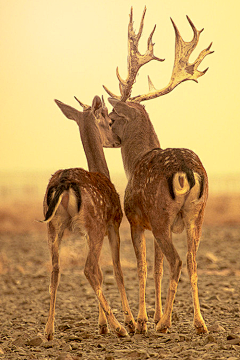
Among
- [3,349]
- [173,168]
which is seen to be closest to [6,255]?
[3,349]

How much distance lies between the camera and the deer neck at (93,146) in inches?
272

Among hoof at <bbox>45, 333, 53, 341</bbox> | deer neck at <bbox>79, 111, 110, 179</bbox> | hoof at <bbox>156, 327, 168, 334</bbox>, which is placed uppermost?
deer neck at <bbox>79, 111, 110, 179</bbox>

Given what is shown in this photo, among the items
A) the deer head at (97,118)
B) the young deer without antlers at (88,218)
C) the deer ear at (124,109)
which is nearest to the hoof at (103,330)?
the young deer without antlers at (88,218)

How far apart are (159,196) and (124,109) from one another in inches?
82.8

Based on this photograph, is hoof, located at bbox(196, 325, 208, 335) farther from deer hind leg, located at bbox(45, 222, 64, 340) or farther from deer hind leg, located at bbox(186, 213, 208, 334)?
deer hind leg, located at bbox(45, 222, 64, 340)

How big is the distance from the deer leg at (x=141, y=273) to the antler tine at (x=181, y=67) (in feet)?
8.41

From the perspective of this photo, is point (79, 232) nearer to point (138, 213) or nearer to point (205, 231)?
point (138, 213)

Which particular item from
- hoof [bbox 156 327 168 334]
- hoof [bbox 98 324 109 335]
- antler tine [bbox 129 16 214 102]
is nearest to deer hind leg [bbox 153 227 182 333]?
hoof [bbox 156 327 168 334]

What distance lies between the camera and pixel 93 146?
22.8 feet

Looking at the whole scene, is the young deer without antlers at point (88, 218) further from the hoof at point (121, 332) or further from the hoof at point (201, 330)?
the hoof at point (201, 330)

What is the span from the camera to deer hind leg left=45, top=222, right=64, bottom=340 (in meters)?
5.73

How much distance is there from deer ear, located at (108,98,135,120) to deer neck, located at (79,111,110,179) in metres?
0.49

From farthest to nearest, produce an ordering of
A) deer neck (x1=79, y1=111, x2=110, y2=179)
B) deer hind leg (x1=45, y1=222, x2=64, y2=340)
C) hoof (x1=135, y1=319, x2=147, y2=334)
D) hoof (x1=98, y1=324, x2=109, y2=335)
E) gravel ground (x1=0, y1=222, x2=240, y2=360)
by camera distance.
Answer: deer neck (x1=79, y1=111, x2=110, y2=179), hoof (x1=98, y1=324, x2=109, y2=335), hoof (x1=135, y1=319, x2=147, y2=334), deer hind leg (x1=45, y1=222, x2=64, y2=340), gravel ground (x1=0, y1=222, x2=240, y2=360)

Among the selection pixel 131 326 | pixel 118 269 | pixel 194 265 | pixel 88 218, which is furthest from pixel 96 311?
pixel 88 218
